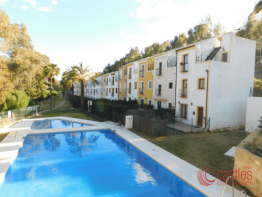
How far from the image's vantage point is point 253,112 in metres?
15.7

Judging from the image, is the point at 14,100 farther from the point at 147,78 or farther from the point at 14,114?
the point at 147,78

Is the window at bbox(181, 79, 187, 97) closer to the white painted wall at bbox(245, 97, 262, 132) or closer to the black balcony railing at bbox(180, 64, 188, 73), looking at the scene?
the black balcony railing at bbox(180, 64, 188, 73)

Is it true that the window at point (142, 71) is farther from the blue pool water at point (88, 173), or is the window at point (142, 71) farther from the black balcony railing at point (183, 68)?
the blue pool water at point (88, 173)

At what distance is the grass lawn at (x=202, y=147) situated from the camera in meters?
9.12

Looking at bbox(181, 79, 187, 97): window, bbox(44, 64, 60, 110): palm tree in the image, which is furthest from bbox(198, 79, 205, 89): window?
bbox(44, 64, 60, 110): palm tree

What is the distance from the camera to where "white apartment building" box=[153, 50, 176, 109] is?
71.1 ft

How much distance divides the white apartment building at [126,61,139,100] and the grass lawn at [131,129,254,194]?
48.0ft

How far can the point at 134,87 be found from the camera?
30484mm

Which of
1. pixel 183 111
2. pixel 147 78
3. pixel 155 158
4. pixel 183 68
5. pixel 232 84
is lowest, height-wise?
pixel 155 158

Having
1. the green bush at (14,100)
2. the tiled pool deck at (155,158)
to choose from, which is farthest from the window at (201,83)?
the green bush at (14,100)

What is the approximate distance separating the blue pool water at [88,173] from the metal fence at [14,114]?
5.94m

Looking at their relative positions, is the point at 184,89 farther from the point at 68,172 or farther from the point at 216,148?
the point at 68,172

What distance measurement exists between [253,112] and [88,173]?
50.7ft

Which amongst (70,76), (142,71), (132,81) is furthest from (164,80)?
(70,76)
